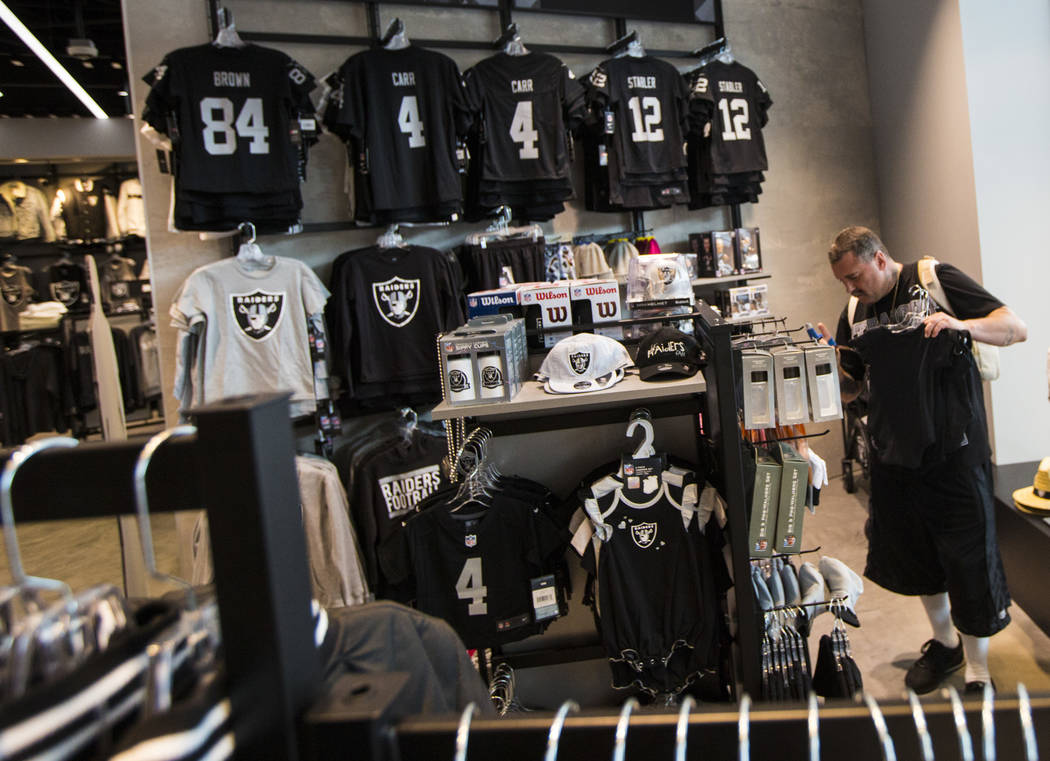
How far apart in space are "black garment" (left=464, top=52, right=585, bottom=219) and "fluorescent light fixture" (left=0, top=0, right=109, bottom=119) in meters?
2.98

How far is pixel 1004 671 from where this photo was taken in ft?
9.28

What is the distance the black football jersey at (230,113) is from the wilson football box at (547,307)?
59.8 inches

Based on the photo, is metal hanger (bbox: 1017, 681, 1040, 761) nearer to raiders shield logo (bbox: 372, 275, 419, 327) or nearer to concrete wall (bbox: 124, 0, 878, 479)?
raiders shield logo (bbox: 372, 275, 419, 327)

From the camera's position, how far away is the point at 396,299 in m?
3.62

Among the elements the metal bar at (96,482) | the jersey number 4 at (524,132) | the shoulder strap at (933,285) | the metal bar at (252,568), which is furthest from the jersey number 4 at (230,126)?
the metal bar at (252,568)

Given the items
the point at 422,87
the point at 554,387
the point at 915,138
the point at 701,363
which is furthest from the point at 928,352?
the point at 915,138

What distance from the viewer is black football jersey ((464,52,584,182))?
152 inches

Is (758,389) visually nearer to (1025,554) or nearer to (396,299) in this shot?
(1025,554)

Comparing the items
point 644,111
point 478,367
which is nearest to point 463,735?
point 478,367

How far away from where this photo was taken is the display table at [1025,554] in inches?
118

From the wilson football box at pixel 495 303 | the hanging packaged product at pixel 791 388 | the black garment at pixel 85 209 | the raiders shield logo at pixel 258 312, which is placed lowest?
the hanging packaged product at pixel 791 388

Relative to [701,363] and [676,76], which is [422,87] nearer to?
[676,76]

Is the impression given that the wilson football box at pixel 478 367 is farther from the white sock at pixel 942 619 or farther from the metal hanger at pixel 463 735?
the white sock at pixel 942 619

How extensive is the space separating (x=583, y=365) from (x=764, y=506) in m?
0.65
